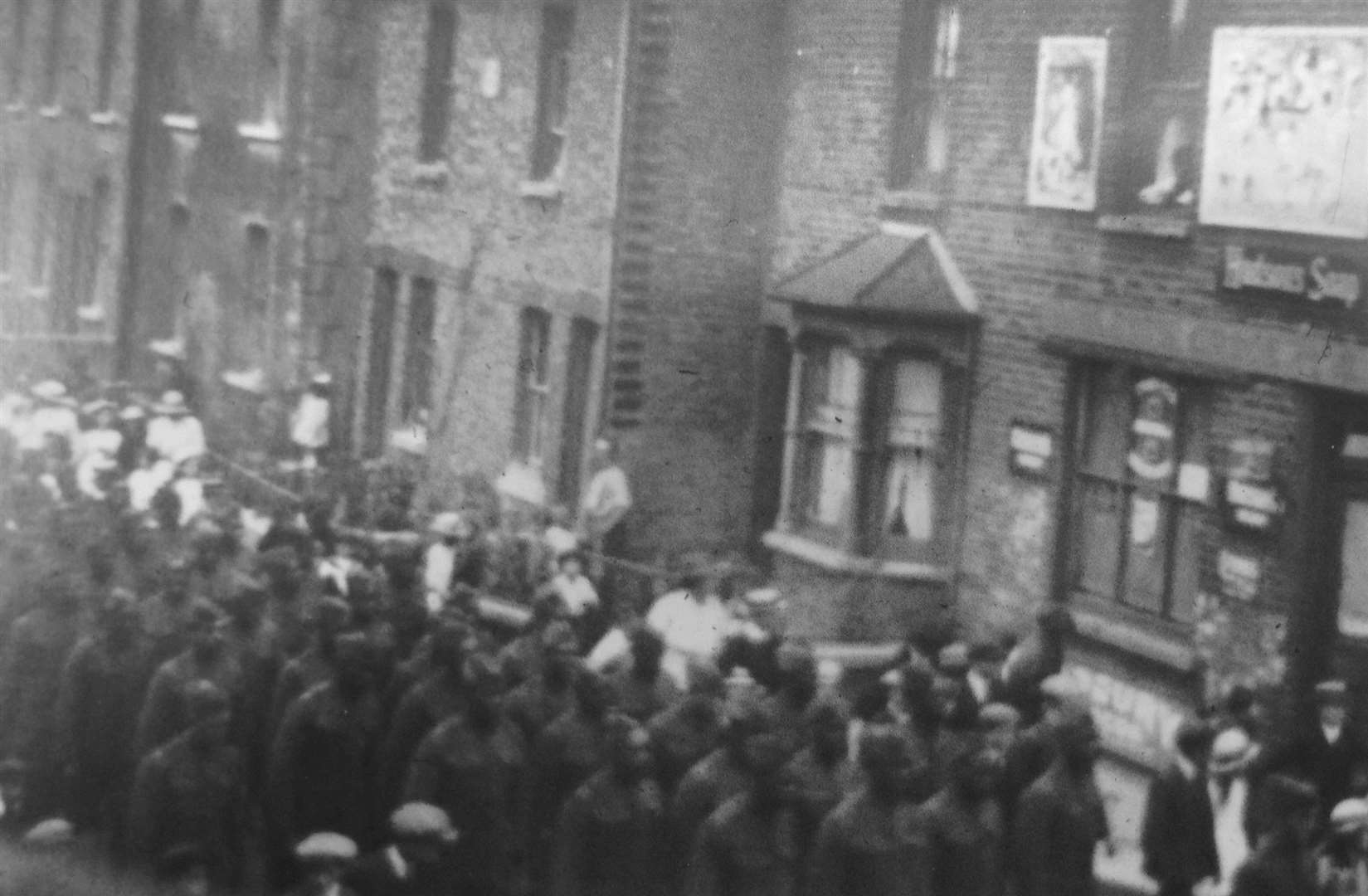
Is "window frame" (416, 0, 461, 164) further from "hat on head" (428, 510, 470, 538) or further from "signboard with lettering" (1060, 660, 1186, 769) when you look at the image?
"signboard with lettering" (1060, 660, 1186, 769)

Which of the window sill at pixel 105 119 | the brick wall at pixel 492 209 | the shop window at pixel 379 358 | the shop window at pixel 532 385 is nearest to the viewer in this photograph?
the brick wall at pixel 492 209

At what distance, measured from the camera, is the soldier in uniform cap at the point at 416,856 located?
9.04 meters

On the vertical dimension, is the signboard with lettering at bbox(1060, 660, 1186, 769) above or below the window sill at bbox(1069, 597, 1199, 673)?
below

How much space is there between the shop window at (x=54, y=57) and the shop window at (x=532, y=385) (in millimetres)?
9418

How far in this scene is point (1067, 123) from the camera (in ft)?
49.9

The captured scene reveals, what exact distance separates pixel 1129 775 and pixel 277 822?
251 inches

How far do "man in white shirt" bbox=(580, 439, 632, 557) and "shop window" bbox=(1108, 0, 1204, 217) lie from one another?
5.51m

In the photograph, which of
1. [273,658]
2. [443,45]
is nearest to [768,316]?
[443,45]

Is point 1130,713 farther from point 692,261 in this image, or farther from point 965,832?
point 692,261

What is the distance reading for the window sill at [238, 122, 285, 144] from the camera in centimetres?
2494

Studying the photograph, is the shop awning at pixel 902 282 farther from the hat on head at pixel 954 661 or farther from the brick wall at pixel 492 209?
the hat on head at pixel 954 661

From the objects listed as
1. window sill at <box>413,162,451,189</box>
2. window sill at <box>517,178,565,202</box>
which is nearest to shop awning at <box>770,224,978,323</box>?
window sill at <box>517,178,565,202</box>

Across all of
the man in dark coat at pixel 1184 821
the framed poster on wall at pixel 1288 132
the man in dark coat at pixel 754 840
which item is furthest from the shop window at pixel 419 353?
the man in dark coat at pixel 754 840

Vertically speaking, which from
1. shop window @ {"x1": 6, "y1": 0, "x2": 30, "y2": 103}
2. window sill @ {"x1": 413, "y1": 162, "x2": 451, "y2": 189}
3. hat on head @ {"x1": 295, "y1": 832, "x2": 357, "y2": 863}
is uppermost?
shop window @ {"x1": 6, "y1": 0, "x2": 30, "y2": 103}
